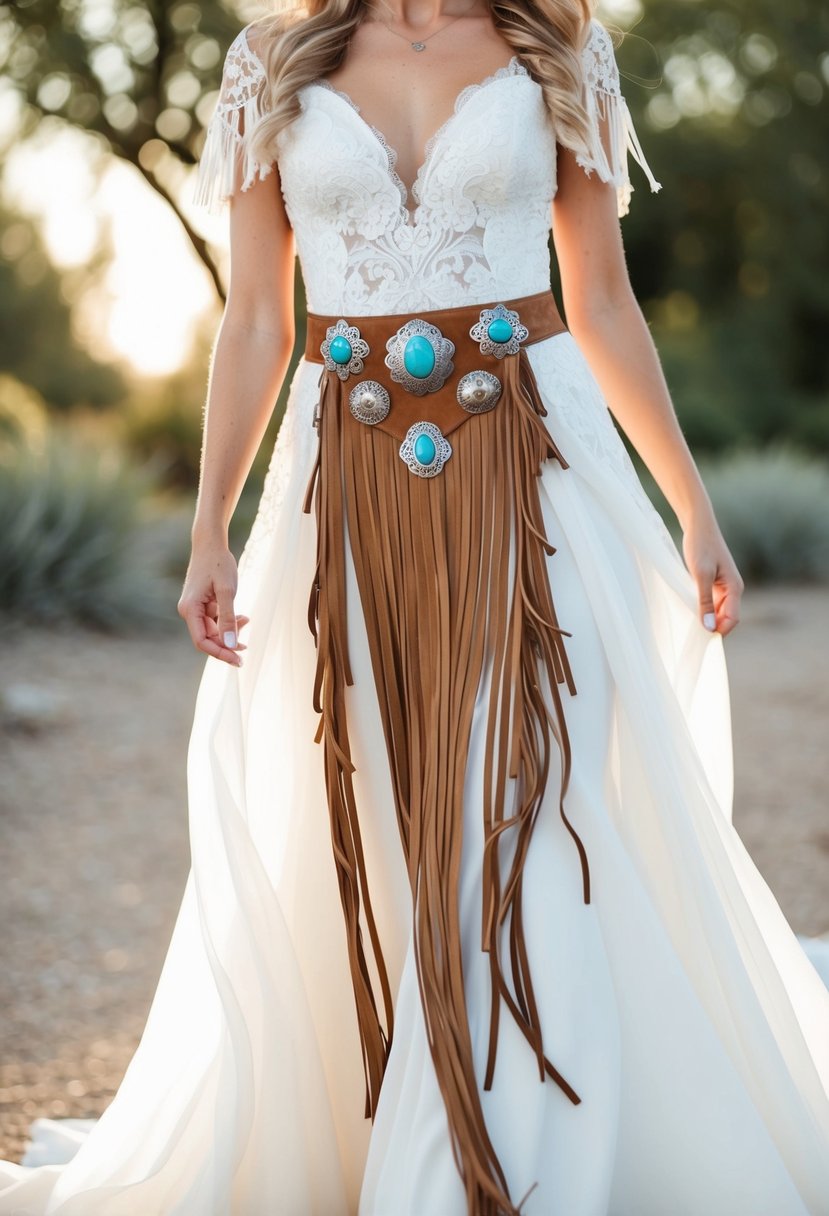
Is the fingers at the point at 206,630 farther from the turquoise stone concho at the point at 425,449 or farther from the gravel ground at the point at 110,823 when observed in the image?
the gravel ground at the point at 110,823

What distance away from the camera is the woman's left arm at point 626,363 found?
93.0 inches

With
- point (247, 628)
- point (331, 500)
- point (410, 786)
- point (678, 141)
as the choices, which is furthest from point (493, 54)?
point (678, 141)

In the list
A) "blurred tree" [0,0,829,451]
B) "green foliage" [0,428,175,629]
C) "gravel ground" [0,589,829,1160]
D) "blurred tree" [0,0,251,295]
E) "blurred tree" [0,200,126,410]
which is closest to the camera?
"gravel ground" [0,589,829,1160]

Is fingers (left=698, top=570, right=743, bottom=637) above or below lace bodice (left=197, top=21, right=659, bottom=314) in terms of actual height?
below

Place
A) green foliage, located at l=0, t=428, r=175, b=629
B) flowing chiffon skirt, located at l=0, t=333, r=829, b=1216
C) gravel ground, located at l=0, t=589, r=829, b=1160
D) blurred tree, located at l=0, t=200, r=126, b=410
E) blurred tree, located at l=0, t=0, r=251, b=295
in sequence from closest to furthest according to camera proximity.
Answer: flowing chiffon skirt, located at l=0, t=333, r=829, b=1216, gravel ground, located at l=0, t=589, r=829, b=1160, green foliage, located at l=0, t=428, r=175, b=629, blurred tree, located at l=0, t=0, r=251, b=295, blurred tree, located at l=0, t=200, r=126, b=410

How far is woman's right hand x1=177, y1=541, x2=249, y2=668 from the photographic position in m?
2.23

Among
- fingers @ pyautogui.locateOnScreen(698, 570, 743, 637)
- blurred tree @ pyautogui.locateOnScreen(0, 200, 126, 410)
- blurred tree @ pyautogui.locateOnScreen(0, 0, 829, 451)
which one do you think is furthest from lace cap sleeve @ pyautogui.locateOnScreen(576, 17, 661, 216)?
blurred tree @ pyautogui.locateOnScreen(0, 200, 126, 410)

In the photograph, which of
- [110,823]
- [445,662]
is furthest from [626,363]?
[110,823]

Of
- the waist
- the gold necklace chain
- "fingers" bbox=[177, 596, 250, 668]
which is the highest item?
the gold necklace chain

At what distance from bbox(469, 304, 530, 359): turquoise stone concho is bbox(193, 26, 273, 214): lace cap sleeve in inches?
19.2

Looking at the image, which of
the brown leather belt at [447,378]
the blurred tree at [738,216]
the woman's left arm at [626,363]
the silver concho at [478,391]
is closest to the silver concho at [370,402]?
the brown leather belt at [447,378]

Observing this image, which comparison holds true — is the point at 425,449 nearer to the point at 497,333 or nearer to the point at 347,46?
the point at 497,333

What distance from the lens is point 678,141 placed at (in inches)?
597

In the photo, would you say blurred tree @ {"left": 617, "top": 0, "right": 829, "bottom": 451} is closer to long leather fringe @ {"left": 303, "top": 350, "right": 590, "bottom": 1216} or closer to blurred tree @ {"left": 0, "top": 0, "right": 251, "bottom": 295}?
blurred tree @ {"left": 0, "top": 0, "right": 251, "bottom": 295}
